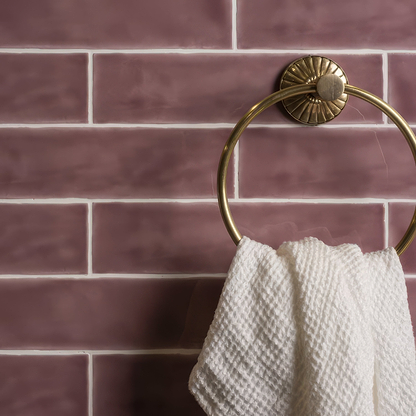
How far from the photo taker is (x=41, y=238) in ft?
1.95

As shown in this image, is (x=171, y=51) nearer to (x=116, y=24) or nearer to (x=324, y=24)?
(x=116, y=24)

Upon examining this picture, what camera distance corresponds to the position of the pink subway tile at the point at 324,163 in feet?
1.95

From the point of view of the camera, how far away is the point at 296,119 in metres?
0.58

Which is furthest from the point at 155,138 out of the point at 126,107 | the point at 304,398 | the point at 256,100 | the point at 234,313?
the point at 304,398

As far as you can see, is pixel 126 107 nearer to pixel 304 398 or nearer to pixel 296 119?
pixel 296 119

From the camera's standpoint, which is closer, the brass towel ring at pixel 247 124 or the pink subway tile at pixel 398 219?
the brass towel ring at pixel 247 124

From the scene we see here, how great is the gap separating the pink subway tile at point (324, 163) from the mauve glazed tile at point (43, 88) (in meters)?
0.27

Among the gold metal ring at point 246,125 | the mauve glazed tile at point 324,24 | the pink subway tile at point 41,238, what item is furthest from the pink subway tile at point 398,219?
the pink subway tile at point 41,238

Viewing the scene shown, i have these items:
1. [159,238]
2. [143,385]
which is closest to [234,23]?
[159,238]

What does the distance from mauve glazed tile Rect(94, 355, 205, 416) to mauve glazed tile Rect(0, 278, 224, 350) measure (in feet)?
0.08

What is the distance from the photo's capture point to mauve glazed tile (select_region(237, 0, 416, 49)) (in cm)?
58

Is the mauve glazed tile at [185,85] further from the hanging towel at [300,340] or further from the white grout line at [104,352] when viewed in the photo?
the white grout line at [104,352]

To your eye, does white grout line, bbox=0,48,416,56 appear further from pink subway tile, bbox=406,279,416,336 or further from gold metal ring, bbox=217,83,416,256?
pink subway tile, bbox=406,279,416,336

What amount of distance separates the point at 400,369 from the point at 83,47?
2.03 feet
